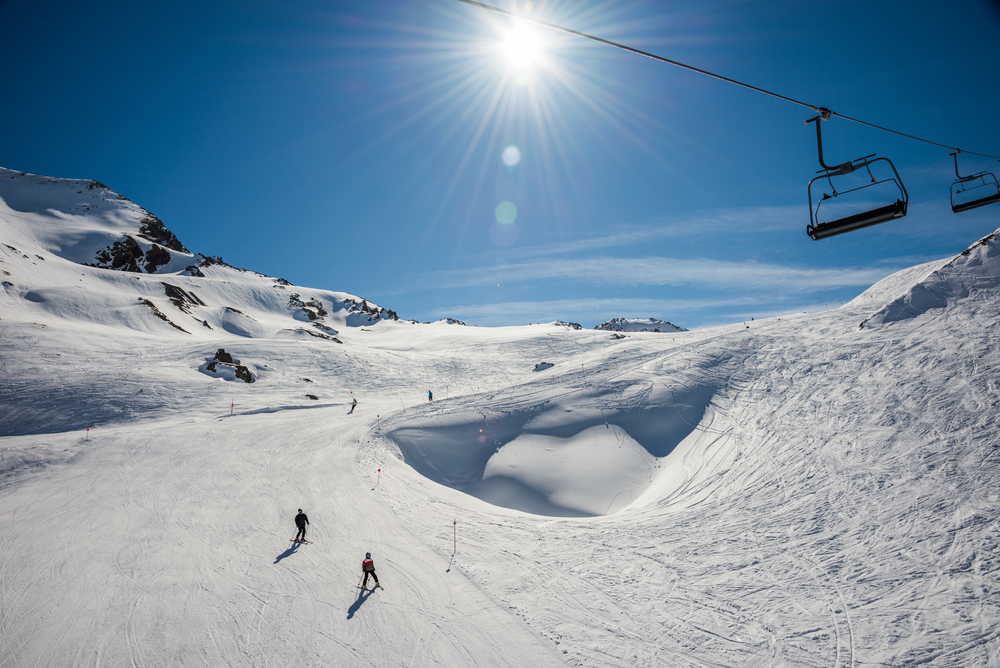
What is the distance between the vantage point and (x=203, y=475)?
62.7 ft

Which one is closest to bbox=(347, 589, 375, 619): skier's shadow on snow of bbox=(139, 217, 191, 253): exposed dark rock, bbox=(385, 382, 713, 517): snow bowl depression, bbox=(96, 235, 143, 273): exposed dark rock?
bbox=(385, 382, 713, 517): snow bowl depression

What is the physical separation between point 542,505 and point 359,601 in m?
10.6

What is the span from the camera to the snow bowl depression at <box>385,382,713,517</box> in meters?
20.7

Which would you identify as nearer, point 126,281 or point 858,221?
point 858,221

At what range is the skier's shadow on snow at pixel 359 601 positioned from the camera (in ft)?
36.2

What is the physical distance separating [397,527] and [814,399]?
71.9 feet

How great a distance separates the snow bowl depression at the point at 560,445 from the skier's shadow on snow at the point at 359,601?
31.5 feet

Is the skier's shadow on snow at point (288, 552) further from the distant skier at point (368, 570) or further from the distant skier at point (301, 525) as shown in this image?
the distant skier at point (368, 570)

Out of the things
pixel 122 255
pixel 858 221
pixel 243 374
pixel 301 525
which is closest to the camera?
pixel 858 221

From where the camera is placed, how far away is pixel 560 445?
79.1ft

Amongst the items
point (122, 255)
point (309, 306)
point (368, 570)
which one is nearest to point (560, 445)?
point (368, 570)

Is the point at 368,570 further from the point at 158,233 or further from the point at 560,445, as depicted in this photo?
the point at 158,233

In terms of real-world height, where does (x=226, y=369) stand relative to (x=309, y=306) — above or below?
below

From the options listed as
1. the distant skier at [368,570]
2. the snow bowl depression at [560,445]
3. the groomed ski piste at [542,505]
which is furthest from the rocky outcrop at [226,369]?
the distant skier at [368,570]
